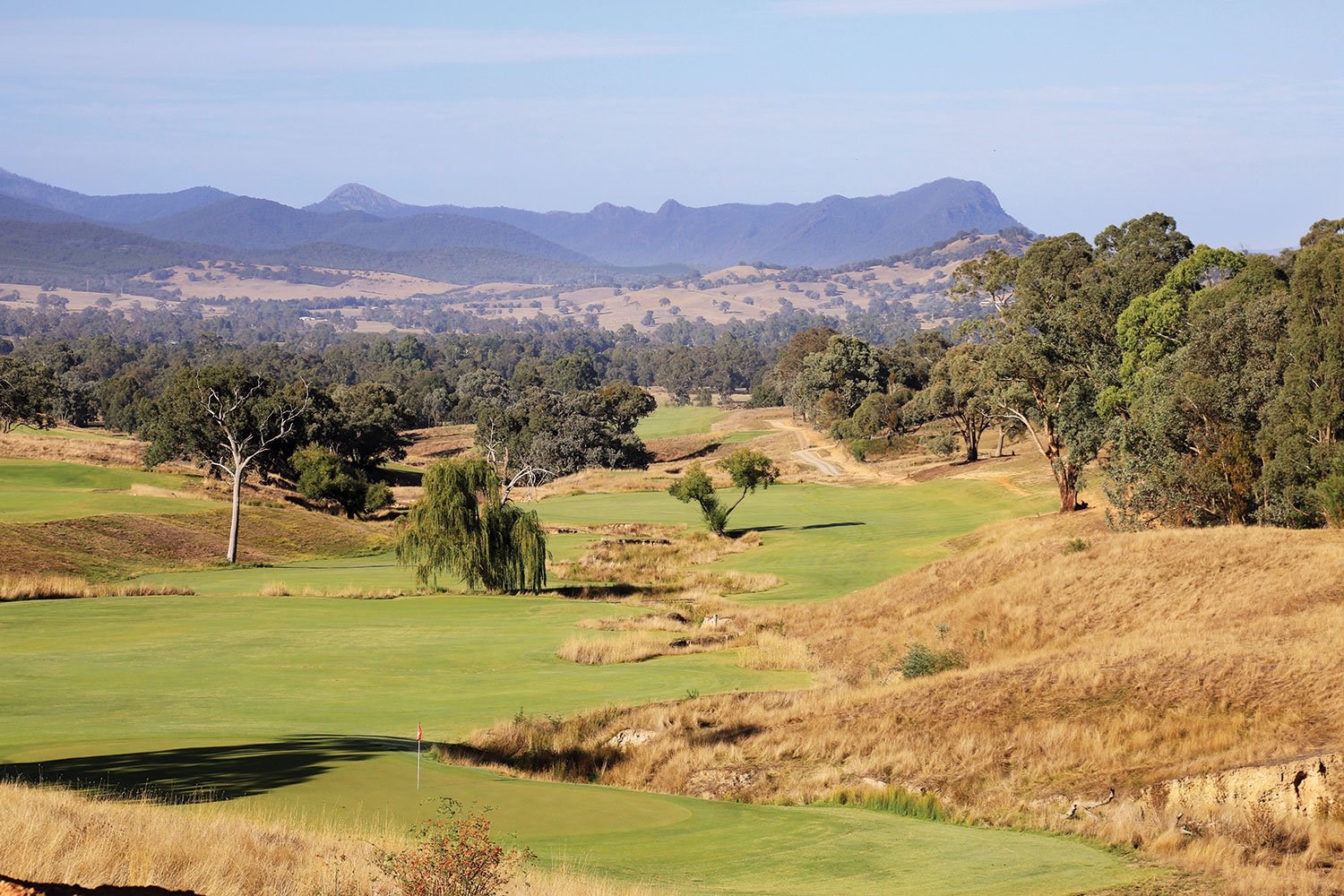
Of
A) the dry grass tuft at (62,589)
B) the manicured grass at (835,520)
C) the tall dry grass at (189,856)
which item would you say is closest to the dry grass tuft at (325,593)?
the dry grass tuft at (62,589)

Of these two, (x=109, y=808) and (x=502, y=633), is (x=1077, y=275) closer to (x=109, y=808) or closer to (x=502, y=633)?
(x=502, y=633)

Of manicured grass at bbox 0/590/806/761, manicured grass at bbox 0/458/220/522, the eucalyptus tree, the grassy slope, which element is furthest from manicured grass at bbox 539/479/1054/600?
manicured grass at bbox 0/458/220/522

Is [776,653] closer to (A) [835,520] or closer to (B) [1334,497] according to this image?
(B) [1334,497]

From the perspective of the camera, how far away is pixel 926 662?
3170 cm

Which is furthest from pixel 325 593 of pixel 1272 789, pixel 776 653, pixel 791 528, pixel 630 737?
pixel 1272 789

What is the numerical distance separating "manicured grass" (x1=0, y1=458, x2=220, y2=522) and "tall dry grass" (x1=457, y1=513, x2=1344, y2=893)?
41.2 m

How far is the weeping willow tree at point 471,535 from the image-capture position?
5094cm

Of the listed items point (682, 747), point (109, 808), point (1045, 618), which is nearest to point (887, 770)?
point (682, 747)

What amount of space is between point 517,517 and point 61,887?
142 feet

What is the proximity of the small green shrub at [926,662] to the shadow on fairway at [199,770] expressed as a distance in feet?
46.2

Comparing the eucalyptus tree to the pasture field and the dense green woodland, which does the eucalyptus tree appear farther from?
the pasture field

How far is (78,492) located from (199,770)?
58471mm

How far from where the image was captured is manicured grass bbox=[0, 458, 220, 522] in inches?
2383

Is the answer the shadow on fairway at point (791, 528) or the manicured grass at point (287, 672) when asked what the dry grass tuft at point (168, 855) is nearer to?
the manicured grass at point (287, 672)
